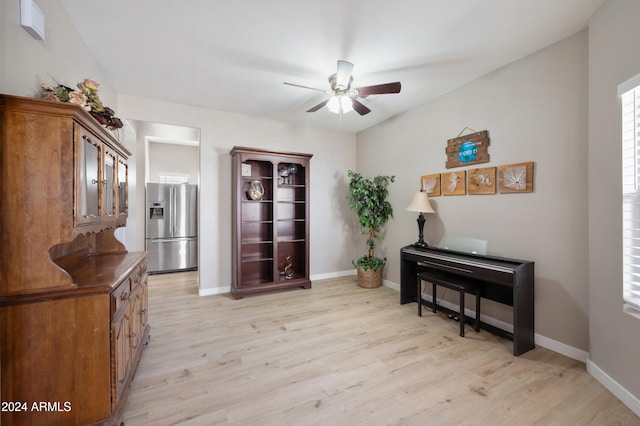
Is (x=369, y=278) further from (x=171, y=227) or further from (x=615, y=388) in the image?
(x=171, y=227)

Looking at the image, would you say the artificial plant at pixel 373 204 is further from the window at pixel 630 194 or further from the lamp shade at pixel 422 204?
the window at pixel 630 194

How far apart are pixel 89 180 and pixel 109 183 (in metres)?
0.45

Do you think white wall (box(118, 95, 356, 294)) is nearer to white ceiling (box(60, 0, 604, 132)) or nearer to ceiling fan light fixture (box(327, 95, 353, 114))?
white ceiling (box(60, 0, 604, 132))

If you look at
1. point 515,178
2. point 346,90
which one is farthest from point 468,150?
point 346,90

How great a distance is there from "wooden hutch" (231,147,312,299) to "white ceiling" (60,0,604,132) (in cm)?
116

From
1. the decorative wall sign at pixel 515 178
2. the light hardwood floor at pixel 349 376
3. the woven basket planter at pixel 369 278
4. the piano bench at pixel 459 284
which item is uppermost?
the decorative wall sign at pixel 515 178

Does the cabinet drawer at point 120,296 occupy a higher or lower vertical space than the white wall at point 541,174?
lower

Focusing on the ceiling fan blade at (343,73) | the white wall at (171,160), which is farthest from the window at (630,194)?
the white wall at (171,160)

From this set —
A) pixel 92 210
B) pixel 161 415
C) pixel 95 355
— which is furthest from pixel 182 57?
Result: pixel 161 415

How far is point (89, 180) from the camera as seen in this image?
1.63 m

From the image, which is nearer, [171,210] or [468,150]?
[468,150]

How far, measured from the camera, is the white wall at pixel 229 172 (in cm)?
390

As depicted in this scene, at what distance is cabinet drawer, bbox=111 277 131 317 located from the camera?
148 centimetres

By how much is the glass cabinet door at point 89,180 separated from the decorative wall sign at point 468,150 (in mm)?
3569
